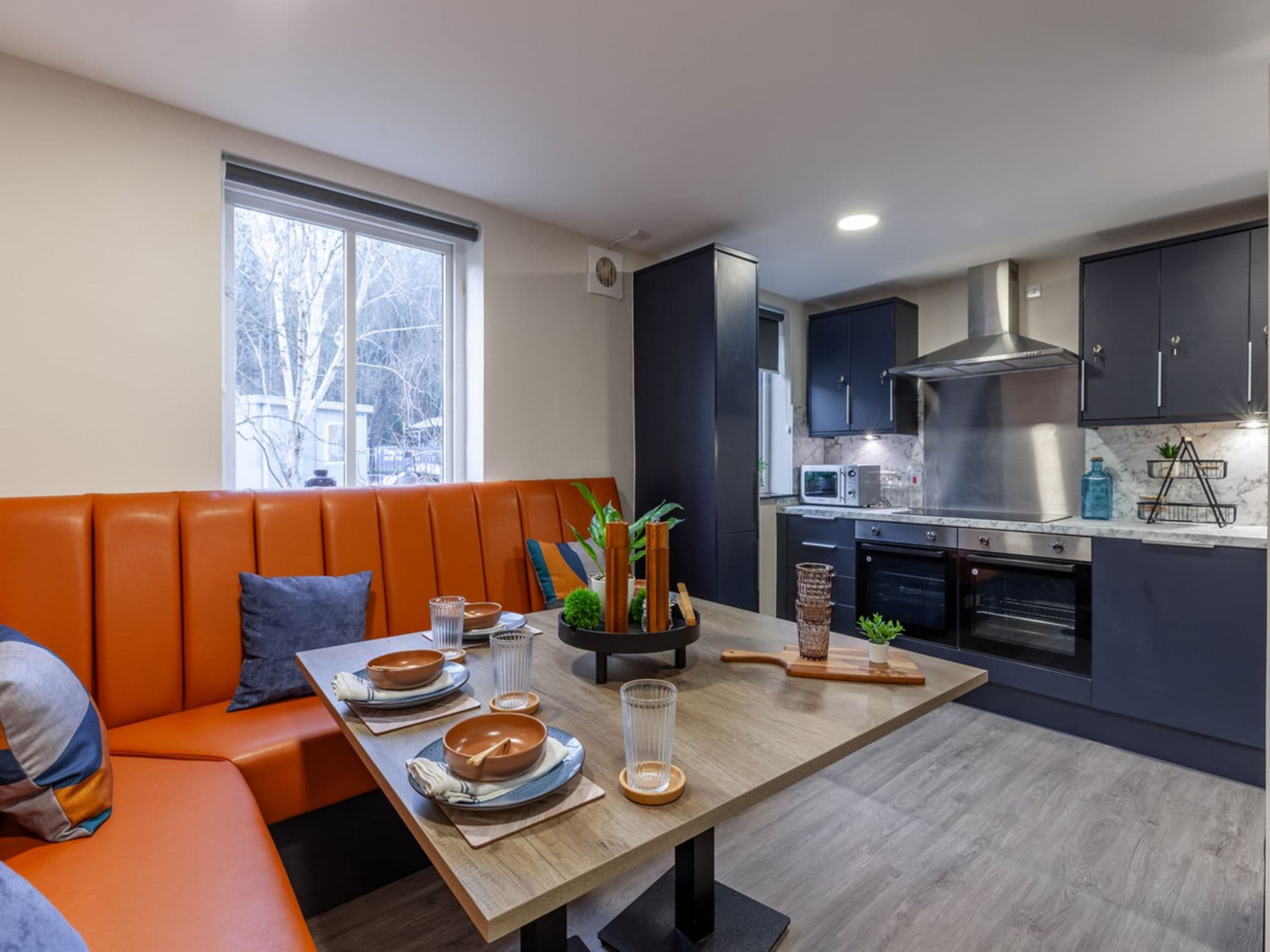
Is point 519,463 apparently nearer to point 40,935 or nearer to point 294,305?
point 294,305

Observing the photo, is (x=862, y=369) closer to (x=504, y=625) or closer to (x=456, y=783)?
(x=504, y=625)

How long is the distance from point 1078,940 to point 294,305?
11.1ft

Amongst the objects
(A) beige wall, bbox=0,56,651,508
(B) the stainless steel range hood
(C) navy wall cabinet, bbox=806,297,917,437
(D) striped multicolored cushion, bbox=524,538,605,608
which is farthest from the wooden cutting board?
(C) navy wall cabinet, bbox=806,297,917,437

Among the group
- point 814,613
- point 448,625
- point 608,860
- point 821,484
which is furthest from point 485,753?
point 821,484

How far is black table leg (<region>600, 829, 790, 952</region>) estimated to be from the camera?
1.54 meters

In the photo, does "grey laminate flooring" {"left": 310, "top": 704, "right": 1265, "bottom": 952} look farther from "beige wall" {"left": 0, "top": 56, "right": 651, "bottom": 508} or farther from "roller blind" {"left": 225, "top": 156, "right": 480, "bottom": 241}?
"roller blind" {"left": 225, "top": 156, "right": 480, "bottom": 241}

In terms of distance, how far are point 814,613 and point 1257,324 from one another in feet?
9.00

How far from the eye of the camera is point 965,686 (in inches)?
53.1

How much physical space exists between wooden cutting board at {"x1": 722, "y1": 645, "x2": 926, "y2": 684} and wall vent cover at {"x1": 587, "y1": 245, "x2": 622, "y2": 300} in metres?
2.39

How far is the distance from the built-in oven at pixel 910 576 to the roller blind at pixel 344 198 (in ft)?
9.14

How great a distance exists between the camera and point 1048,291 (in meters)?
3.60

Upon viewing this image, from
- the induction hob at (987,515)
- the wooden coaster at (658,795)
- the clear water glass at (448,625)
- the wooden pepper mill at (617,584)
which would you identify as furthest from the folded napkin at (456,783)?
the induction hob at (987,515)

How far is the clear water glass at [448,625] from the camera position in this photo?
5.19ft

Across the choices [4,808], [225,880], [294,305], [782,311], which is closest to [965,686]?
[225,880]
